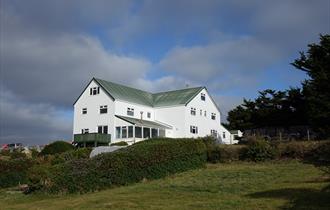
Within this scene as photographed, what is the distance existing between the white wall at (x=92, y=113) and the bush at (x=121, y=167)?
2970 centimetres

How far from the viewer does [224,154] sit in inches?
1155

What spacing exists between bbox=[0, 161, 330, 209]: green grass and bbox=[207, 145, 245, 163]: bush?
263 centimetres

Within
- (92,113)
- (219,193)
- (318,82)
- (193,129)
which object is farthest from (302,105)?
(219,193)

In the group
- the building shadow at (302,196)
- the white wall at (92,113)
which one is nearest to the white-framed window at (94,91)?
the white wall at (92,113)

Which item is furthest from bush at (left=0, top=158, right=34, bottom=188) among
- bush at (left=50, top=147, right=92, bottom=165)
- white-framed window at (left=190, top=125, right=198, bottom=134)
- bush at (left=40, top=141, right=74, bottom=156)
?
white-framed window at (left=190, top=125, right=198, bottom=134)

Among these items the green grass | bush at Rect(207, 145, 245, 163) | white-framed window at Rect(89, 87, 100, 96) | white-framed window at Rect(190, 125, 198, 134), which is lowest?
the green grass

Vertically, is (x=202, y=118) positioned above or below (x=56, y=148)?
above

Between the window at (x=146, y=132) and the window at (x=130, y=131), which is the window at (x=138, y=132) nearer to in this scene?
the window at (x=130, y=131)

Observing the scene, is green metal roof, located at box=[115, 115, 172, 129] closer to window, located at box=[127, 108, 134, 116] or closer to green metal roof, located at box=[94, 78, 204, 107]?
window, located at box=[127, 108, 134, 116]

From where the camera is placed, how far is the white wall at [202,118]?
60.8m

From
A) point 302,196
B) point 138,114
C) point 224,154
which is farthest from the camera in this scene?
point 138,114

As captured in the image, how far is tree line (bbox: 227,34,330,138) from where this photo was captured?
120ft

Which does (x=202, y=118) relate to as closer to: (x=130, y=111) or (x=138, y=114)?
(x=138, y=114)

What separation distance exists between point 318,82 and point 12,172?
22443 mm
